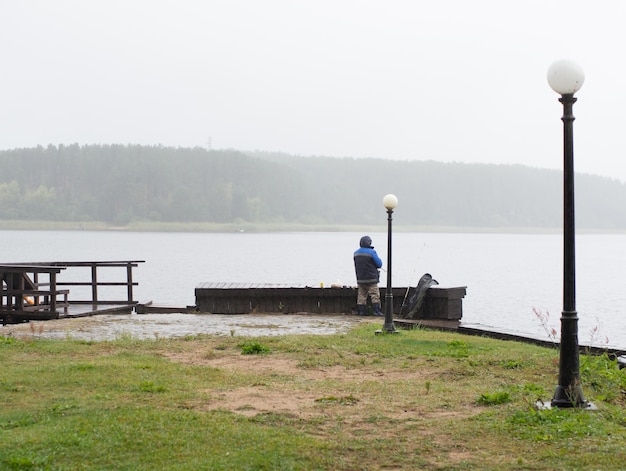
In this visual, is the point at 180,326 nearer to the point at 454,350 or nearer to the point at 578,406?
the point at 454,350

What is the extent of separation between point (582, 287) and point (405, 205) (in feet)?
337

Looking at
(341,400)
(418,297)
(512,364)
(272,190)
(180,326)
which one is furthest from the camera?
(272,190)

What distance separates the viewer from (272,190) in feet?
510

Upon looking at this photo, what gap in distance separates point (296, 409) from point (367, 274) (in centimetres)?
1031

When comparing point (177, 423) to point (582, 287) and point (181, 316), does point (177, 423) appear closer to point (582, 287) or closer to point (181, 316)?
point (181, 316)

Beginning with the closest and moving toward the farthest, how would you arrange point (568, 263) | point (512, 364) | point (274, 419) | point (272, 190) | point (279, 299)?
point (274, 419), point (568, 263), point (512, 364), point (279, 299), point (272, 190)

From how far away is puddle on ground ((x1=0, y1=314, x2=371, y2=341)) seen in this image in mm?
14609

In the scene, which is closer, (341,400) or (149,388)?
(341,400)

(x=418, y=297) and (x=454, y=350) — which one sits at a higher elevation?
(x=418, y=297)

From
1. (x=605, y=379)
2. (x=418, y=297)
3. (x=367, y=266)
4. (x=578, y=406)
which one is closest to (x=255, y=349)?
(x=605, y=379)

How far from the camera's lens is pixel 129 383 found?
938cm

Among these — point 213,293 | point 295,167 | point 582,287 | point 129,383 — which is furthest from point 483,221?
point 129,383

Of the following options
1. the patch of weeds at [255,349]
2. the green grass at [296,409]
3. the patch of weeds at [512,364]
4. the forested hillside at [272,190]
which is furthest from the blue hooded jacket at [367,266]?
the forested hillside at [272,190]

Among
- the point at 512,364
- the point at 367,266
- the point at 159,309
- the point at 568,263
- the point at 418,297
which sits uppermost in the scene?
the point at 568,263
